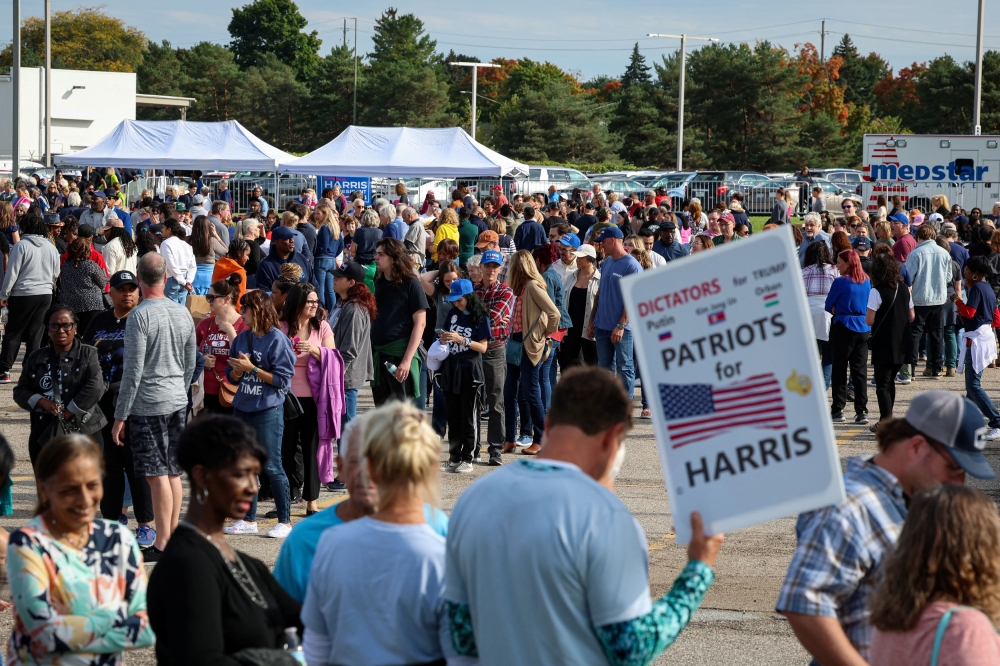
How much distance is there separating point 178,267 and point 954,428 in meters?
10.9

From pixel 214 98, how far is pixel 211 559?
313 ft

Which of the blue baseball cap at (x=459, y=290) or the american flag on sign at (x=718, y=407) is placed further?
the blue baseball cap at (x=459, y=290)

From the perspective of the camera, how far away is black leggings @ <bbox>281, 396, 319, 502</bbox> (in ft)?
27.8

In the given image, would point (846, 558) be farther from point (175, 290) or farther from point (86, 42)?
point (86, 42)

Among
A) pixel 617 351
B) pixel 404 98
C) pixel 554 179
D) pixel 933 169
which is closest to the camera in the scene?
pixel 617 351

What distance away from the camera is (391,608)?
3105 mm

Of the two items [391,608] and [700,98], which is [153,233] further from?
[700,98]

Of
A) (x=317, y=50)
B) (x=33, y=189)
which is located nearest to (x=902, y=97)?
(x=317, y=50)

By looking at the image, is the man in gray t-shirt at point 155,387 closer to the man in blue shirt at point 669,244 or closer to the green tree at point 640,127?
the man in blue shirt at point 669,244

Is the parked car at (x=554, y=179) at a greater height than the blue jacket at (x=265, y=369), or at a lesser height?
greater

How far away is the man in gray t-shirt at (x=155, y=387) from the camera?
7129 millimetres

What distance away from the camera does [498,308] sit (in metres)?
10.1

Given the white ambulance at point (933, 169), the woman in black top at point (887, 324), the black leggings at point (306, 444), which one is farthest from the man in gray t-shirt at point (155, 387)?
the white ambulance at point (933, 169)

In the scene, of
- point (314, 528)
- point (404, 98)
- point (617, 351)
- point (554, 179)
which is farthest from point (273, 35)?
point (314, 528)
